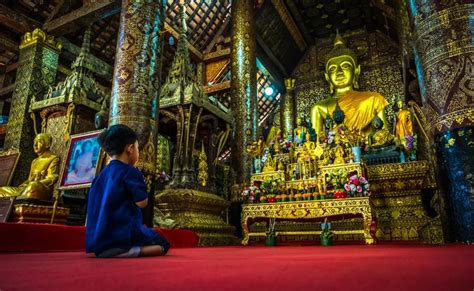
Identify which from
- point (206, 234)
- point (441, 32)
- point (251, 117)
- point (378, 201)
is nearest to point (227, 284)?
point (441, 32)

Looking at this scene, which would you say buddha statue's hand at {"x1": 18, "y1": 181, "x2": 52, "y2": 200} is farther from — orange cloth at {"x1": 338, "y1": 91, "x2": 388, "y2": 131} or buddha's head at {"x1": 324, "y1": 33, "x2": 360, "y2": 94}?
buddha's head at {"x1": 324, "y1": 33, "x2": 360, "y2": 94}

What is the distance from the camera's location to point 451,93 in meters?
2.87

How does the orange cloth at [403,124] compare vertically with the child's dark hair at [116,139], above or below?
above

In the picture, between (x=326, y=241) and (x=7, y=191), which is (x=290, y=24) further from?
(x=7, y=191)

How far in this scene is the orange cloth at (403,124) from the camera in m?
5.65

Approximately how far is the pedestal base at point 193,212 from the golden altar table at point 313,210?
552 millimetres

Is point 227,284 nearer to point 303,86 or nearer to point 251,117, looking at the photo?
point 251,117

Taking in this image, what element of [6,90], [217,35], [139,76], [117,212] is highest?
[217,35]

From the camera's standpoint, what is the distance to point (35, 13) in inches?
320

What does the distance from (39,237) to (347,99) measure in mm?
7946

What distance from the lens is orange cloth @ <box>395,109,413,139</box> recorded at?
5648 millimetres

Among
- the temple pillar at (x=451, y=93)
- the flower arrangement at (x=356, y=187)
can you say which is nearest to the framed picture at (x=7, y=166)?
the flower arrangement at (x=356, y=187)

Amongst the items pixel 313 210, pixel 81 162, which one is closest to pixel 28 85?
pixel 81 162

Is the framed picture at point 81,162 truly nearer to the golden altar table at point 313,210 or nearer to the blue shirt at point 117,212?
the golden altar table at point 313,210
